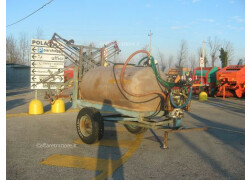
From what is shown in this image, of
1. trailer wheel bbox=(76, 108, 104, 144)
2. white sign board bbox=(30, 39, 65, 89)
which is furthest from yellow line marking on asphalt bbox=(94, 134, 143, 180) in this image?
white sign board bbox=(30, 39, 65, 89)

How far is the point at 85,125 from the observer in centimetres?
668

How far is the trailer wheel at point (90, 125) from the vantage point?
619 cm

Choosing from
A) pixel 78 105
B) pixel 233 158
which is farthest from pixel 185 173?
pixel 78 105

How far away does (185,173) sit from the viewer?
4.47 meters

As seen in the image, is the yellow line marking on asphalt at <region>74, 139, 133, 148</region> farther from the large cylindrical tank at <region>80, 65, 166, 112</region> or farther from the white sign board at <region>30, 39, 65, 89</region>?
the white sign board at <region>30, 39, 65, 89</region>

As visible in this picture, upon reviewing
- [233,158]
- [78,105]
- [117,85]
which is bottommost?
[233,158]

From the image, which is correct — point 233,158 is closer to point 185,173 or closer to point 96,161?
point 185,173

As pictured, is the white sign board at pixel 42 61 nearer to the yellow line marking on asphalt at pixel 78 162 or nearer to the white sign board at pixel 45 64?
the white sign board at pixel 45 64

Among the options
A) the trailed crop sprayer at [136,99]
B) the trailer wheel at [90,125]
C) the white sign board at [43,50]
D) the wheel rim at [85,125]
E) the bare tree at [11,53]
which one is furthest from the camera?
the bare tree at [11,53]

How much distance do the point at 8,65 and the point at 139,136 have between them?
5028 centimetres

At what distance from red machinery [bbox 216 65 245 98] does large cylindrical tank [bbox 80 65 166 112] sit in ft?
47.9

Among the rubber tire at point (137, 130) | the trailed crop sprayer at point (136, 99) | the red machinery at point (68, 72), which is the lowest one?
the rubber tire at point (137, 130)

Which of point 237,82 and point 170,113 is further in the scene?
point 237,82

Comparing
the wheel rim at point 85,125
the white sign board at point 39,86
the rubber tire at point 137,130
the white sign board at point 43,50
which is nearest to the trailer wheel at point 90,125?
the wheel rim at point 85,125
